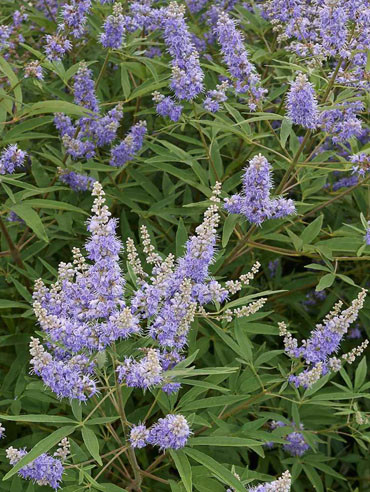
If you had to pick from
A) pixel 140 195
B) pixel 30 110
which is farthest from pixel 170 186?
pixel 30 110

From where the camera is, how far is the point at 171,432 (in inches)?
121

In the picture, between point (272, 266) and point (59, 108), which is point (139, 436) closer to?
point (59, 108)

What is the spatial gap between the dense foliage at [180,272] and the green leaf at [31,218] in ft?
0.06

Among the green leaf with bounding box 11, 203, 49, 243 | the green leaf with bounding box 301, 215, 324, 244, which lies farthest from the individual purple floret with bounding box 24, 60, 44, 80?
the green leaf with bounding box 301, 215, 324, 244

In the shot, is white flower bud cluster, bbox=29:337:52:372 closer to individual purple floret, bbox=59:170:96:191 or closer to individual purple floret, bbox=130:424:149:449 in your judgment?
individual purple floret, bbox=130:424:149:449

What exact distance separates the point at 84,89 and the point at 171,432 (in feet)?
9.23

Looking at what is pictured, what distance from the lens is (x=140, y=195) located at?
17.7 feet

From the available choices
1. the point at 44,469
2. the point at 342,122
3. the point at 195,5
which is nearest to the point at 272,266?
the point at 342,122

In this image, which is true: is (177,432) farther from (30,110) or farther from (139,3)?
(139,3)

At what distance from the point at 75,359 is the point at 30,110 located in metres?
1.57

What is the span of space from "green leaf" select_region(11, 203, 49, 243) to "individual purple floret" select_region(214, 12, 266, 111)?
1.63 meters

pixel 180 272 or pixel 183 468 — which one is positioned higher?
pixel 180 272

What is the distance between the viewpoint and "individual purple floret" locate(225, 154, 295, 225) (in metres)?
3.62

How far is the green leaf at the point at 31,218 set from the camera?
401cm
